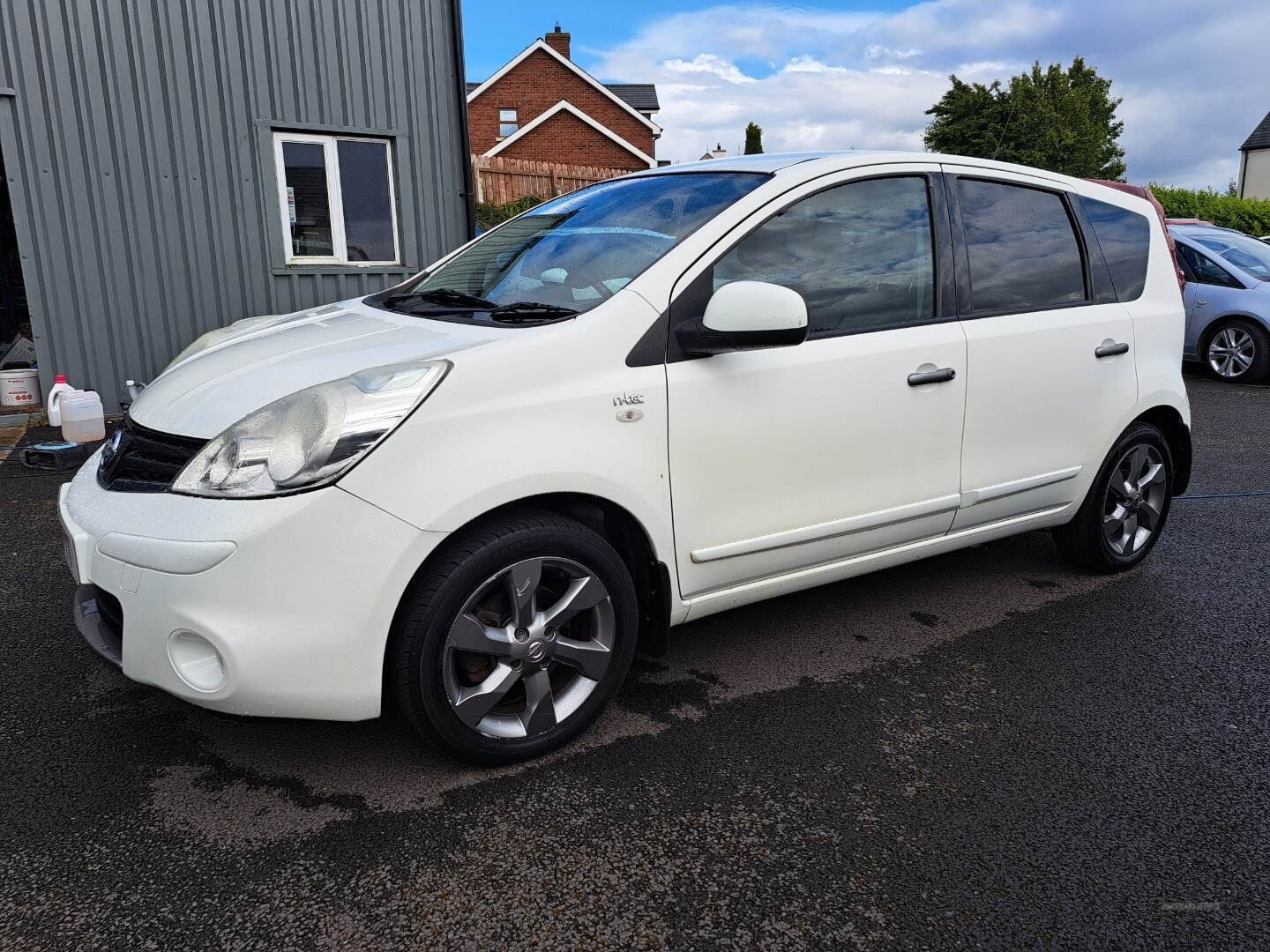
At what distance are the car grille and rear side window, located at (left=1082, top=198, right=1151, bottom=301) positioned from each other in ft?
11.3

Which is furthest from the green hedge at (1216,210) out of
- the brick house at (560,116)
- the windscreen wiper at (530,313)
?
the windscreen wiper at (530,313)

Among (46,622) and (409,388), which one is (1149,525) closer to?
(409,388)

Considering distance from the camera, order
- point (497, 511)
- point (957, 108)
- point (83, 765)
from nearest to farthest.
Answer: point (497, 511), point (83, 765), point (957, 108)

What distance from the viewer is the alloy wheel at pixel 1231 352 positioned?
1009 centimetres

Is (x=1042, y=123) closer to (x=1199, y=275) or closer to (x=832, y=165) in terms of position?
(x=1199, y=275)

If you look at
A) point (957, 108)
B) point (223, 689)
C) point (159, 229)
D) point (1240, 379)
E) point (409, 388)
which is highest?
point (957, 108)

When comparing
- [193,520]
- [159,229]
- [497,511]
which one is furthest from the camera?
[159,229]

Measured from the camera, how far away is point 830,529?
305 cm

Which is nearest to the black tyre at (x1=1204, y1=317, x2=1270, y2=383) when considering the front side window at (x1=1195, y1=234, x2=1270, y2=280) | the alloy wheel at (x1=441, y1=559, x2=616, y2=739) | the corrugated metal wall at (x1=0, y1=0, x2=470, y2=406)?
the front side window at (x1=1195, y1=234, x2=1270, y2=280)

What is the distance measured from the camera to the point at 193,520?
2211mm

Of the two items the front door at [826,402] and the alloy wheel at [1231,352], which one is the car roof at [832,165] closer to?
the front door at [826,402]

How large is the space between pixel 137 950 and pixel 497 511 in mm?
1211

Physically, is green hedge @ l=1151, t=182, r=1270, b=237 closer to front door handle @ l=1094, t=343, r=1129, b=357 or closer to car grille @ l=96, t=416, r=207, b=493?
front door handle @ l=1094, t=343, r=1129, b=357

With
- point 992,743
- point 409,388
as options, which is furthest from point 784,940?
point 409,388
